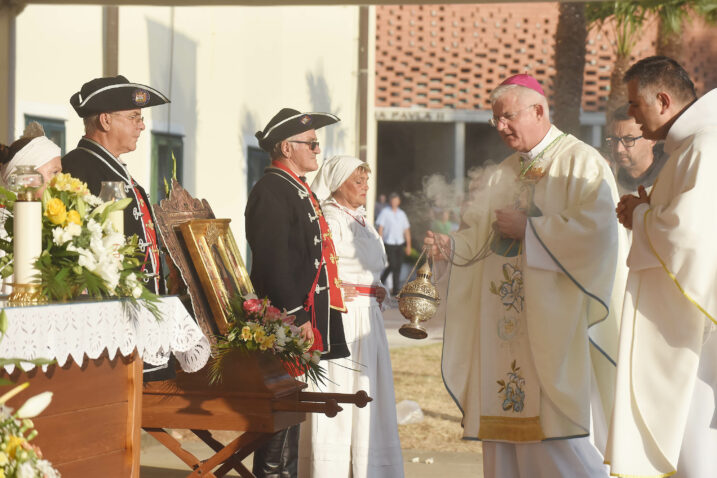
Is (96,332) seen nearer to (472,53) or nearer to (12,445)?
(12,445)

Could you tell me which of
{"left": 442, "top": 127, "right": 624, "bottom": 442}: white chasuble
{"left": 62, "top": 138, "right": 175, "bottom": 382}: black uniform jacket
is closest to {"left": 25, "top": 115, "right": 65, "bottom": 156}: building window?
{"left": 62, "top": 138, "right": 175, "bottom": 382}: black uniform jacket

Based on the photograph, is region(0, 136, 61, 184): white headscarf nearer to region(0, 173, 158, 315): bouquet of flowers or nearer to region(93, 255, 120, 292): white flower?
region(0, 173, 158, 315): bouquet of flowers

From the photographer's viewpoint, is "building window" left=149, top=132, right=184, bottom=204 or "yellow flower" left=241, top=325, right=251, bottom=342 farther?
"building window" left=149, top=132, right=184, bottom=204

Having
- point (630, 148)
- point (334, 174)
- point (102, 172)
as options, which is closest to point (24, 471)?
point (102, 172)

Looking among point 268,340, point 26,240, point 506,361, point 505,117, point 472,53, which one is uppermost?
point 472,53

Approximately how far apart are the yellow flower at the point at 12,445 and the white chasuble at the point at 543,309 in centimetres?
311

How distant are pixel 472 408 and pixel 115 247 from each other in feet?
7.51

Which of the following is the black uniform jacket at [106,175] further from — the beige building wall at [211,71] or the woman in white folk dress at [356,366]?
the beige building wall at [211,71]

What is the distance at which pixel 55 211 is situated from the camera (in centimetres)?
388

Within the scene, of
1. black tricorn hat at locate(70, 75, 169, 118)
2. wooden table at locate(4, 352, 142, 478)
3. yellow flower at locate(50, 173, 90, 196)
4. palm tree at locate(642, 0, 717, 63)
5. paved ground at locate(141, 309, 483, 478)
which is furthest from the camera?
palm tree at locate(642, 0, 717, 63)

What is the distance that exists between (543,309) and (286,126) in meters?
1.78

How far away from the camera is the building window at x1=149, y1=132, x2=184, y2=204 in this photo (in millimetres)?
10375

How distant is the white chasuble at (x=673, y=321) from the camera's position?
4.17 m

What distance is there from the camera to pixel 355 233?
21.7ft
